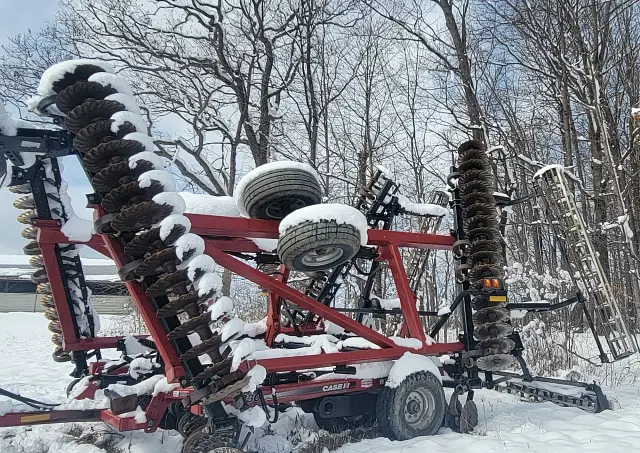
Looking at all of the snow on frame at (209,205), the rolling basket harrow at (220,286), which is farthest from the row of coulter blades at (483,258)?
the snow on frame at (209,205)

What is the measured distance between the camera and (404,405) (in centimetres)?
488

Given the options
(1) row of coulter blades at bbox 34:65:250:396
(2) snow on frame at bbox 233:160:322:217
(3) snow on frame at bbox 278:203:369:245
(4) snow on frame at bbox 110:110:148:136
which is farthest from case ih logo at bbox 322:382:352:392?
(4) snow on frame at bbox 110:110:148:136

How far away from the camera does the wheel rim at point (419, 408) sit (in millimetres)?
4945

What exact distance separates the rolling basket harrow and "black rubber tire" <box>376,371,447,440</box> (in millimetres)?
13

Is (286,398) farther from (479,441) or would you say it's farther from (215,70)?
(215,70)

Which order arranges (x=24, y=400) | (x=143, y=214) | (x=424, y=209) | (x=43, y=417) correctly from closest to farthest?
(x=143, y=214) < (x=43, y=417) < (x=24, y=400) < (x=424, y=209)

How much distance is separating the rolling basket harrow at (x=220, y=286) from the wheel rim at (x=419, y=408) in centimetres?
1

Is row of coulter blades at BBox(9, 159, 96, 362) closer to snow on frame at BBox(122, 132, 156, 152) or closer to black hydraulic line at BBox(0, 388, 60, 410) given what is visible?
black hydraulic line at BBox(0, 388, 60, 410)

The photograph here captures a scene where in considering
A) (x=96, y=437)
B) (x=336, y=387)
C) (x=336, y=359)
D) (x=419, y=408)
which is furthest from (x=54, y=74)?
(x=419, y=408)

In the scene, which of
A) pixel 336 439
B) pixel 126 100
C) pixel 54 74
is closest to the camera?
pixel 54 74

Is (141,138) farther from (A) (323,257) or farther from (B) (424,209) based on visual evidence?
(B) (424,209)

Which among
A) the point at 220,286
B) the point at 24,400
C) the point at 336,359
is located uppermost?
the point at 220,286

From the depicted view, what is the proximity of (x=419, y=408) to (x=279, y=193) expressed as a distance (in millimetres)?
2318

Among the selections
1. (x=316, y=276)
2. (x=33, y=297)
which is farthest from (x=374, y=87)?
(x=33, y=297)
